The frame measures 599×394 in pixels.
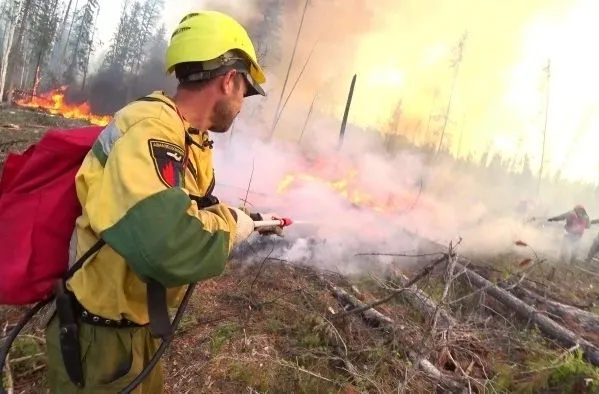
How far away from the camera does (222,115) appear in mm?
1951

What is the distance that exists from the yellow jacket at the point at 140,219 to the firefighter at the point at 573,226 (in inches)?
551

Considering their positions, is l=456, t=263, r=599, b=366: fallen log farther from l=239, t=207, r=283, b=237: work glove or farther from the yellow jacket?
the yellow jacket

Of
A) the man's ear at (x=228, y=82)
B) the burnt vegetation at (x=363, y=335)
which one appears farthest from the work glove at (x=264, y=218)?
the burnt vegetation at (x=363, y=335)

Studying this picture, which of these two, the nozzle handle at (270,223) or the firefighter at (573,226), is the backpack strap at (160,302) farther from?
the firefighter at (573,226)

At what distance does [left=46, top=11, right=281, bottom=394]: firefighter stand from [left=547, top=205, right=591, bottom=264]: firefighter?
13.7 meters

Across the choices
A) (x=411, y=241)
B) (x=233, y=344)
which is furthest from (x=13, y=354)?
(x=411, y=241)

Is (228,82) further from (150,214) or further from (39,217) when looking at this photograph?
(39,217)

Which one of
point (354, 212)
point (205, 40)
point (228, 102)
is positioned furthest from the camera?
point (354, 212)

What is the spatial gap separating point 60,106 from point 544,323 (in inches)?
1378

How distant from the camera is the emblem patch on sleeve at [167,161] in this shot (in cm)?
146

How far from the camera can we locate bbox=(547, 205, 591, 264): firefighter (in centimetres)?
1245

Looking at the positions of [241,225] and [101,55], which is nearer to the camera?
[241,225]

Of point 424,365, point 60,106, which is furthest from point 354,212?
point 60,106

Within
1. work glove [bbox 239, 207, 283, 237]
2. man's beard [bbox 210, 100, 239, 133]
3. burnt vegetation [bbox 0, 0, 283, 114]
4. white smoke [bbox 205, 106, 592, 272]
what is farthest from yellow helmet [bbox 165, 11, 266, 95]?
burnt vegetation [bbox 0, 0, 283, 114]
